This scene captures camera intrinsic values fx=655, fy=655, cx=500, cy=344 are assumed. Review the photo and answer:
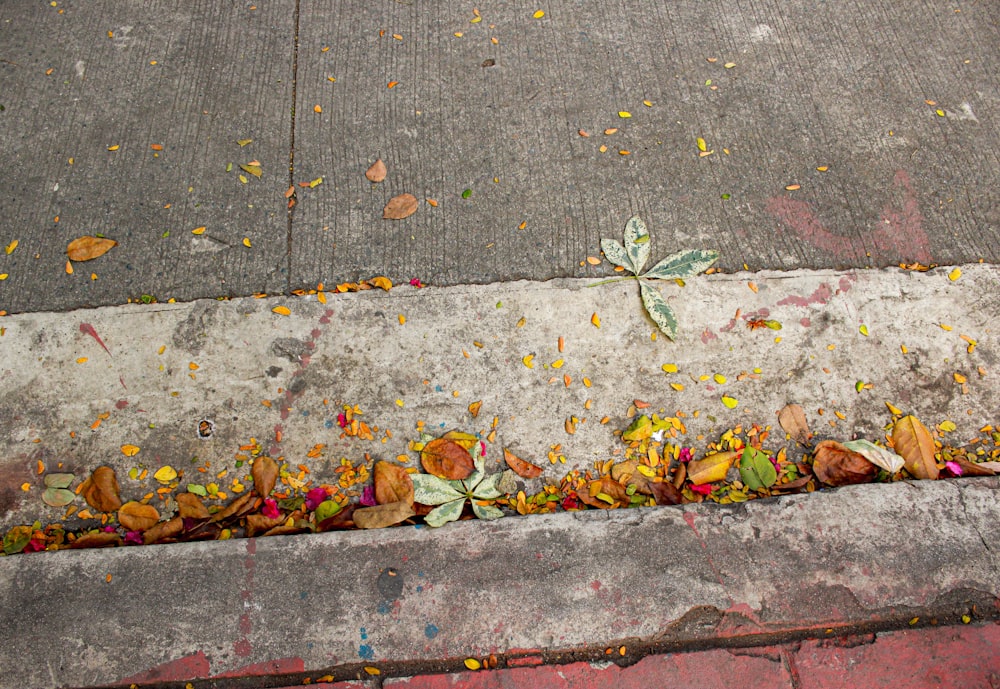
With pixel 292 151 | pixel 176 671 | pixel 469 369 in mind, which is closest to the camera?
pixel 176 671

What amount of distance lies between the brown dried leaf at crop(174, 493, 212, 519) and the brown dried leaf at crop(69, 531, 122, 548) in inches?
7.9

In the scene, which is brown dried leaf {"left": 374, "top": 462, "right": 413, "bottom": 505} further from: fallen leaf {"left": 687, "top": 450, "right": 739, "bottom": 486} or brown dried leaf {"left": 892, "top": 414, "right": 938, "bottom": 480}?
brown dried leaf {"left": 892, "top": 414, "right": 938, "bottom": 480}

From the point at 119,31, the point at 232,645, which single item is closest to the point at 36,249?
the point at 119,31

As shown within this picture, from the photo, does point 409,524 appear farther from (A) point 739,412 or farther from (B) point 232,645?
(A) point 739,412

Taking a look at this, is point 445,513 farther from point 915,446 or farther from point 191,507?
point 915,446

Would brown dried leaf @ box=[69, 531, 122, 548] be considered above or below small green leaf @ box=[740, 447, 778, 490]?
below

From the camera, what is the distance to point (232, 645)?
181 cm

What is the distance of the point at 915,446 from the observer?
2172mm

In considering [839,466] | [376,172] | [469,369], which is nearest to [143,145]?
[376,172]

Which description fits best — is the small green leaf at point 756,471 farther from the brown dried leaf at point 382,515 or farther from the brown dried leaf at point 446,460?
the brown dried leaf at point 382,515

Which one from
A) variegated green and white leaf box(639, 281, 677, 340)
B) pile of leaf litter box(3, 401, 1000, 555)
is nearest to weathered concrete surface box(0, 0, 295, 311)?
pile of leaf litter box(3, 401, 1000, 555)

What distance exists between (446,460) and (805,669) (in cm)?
120

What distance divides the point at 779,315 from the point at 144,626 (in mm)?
2247

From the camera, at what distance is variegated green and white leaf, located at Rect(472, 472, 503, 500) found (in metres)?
2.09
